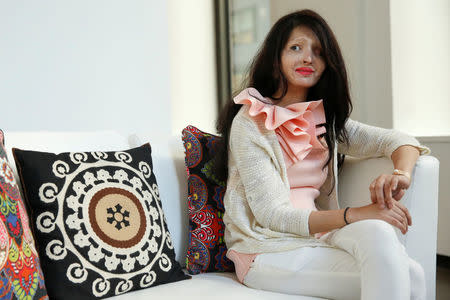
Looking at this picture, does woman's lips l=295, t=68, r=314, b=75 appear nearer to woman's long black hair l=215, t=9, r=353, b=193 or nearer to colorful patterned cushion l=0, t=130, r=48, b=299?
woman's long black hair l=215, t=9, r=353, b=193

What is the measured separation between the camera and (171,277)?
132 cm

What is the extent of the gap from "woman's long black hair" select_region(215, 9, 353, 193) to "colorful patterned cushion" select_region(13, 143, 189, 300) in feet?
1.01

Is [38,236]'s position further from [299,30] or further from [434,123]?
[434,123]

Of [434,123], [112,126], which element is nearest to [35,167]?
[112,126]

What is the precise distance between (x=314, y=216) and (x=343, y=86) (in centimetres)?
51

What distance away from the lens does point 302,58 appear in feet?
5.10

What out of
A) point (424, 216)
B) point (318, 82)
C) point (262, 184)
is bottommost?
point (424, 216)

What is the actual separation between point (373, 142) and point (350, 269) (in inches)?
21.7

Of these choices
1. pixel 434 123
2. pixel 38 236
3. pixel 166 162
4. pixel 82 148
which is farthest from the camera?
pixel 434 123

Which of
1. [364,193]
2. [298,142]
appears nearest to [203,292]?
[298,142]

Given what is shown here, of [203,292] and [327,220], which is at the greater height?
[327,220]

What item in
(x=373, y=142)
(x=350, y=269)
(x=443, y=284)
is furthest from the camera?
(x=443, y=284)

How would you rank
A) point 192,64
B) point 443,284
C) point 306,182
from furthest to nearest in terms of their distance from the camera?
point 192,64
point 443,284
point 306,182

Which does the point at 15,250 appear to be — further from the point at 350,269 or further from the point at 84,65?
the point at 84,65
